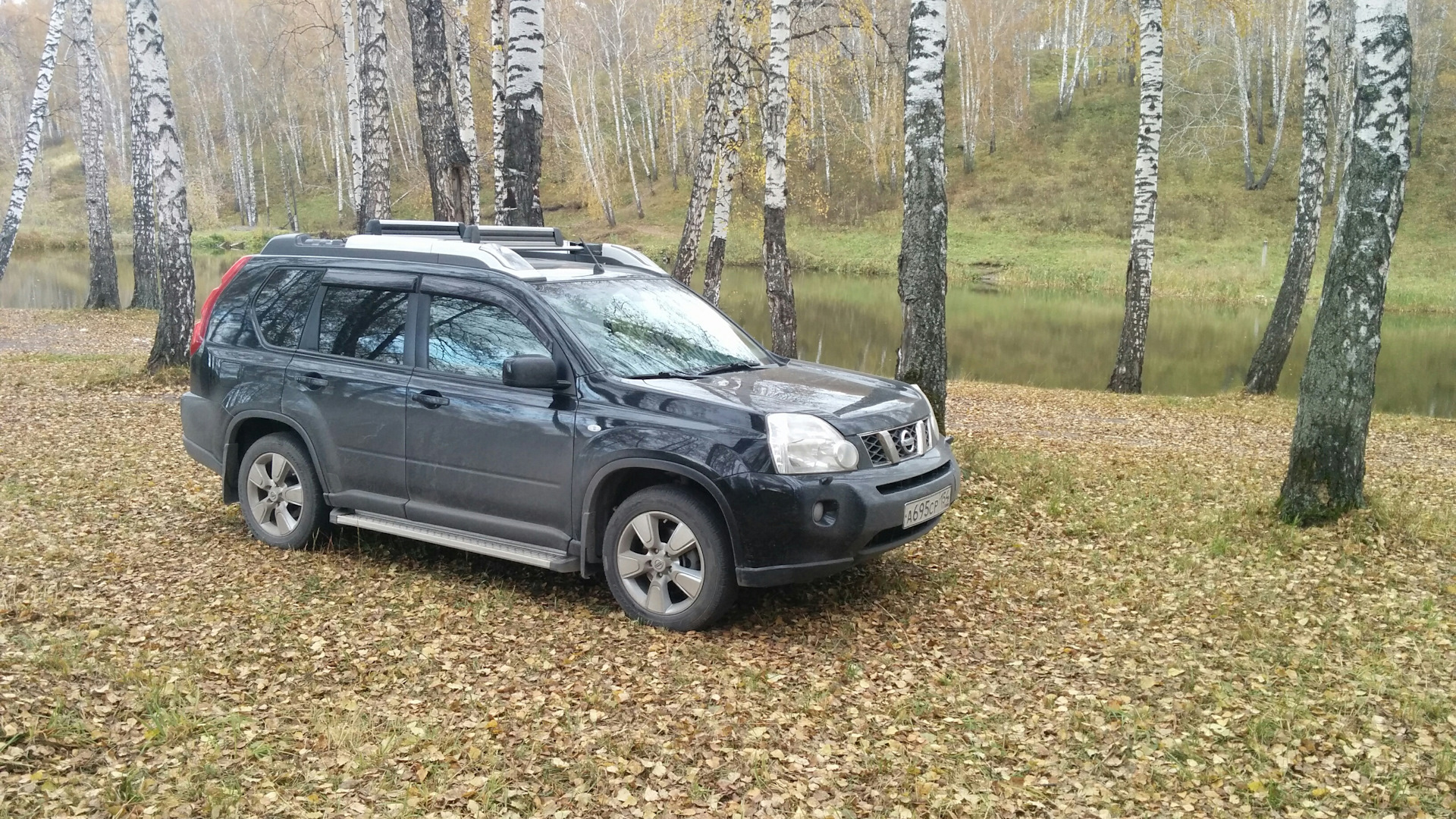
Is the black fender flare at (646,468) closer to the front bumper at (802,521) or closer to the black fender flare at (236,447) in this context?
the front bumper at (802,521)

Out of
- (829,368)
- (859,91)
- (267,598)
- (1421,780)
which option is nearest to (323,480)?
(267,598)

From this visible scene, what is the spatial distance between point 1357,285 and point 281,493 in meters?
7.54

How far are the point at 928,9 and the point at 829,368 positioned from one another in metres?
3.93

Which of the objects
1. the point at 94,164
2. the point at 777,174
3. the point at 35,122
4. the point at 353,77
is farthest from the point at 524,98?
the point at 94,164

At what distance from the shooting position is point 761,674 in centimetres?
518

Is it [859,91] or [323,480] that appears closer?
[323,480]

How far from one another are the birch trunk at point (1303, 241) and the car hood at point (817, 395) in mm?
12057

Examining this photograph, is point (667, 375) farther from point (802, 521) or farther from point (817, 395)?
point (802, 521)

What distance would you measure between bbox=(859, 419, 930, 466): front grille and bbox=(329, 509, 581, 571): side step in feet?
5.71

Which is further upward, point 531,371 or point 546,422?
point 531,371

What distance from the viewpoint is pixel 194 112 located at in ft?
209

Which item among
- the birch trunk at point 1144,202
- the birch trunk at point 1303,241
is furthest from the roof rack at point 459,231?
the birch trunk at point 1303,241

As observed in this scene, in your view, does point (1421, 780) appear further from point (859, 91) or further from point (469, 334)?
point (859, 91)

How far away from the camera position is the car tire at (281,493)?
6820mm
